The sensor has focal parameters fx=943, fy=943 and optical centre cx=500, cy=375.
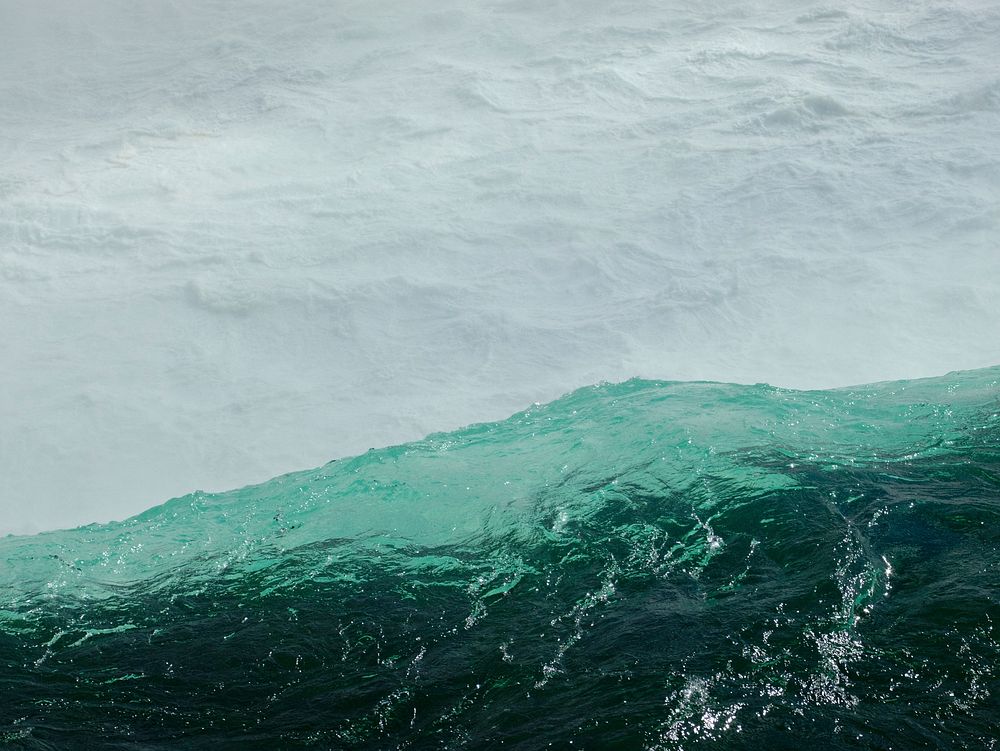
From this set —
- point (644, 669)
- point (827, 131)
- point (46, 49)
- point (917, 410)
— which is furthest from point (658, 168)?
point (46, 49)

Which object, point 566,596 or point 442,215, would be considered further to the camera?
point 442,215

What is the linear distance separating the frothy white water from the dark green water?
1.42 meters

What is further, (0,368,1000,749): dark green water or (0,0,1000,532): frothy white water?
(0,0,1000,532): frothy white water

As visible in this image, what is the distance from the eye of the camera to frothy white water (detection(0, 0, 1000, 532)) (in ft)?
22.6

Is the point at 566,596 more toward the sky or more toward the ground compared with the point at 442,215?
more toward the ground

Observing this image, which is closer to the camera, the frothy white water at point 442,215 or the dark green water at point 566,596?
the dark green water at point 566,596

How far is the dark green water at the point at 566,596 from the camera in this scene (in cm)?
310

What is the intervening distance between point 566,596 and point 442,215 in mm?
5296

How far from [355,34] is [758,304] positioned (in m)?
6.14

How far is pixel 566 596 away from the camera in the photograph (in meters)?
3.80

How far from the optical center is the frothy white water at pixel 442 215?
22.6ft

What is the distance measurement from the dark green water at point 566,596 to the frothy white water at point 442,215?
1.42m

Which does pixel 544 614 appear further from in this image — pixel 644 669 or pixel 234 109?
pixel 234 109

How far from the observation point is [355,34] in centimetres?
1102
